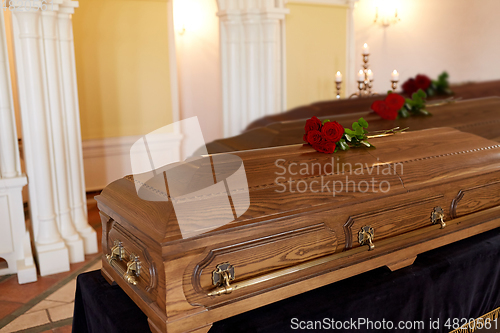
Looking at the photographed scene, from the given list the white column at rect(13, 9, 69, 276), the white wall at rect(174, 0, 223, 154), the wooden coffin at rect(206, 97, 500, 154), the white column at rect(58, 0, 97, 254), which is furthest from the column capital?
the white wall at rect(174, 0, 223, 154)

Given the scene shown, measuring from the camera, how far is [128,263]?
1495 mm

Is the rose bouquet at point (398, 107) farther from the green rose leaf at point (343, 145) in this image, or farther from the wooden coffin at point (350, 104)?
the green rose leaf at point (343, 145)

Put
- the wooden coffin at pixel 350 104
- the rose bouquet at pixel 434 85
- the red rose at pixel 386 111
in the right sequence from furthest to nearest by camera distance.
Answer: the rose bouquet at pixel 434 85 → the wooden coffin at pixel 350 104 → the red rose at pixel 386 111

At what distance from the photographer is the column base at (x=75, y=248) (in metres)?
3.62

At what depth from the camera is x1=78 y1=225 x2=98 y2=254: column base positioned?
378 centimetres

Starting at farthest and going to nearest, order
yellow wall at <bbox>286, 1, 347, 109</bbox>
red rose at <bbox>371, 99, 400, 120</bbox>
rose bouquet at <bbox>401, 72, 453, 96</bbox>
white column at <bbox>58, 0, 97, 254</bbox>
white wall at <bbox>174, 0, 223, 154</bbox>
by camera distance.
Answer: white wall at <bbox>174, 0, 223, 154</bbox> < yellow wall at <bbox>286, 1, 347, 109</bbox> < rose bouquet at <bbox>401, 72, 453, 96</bbox> < red rose at <bbox>371, 99, 400, 120</bbox> < white column at <bbox>58, 0, 97, 254</bbox>

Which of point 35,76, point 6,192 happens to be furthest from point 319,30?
point 6,192

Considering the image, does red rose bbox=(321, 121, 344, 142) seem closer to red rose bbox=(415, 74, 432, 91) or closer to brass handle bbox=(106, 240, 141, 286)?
brass handle bbox=(106, 240, 141, 286)

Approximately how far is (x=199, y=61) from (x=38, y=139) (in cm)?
425

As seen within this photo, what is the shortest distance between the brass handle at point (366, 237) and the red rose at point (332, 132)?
1.54 ft

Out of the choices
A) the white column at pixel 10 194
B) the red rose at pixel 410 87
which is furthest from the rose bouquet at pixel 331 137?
the red rose at pixel 410 87

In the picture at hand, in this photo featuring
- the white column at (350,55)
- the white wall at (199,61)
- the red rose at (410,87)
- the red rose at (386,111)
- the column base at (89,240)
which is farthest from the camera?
the white wall at (199,61)

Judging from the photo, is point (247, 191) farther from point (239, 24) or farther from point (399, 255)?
point (239, 24)

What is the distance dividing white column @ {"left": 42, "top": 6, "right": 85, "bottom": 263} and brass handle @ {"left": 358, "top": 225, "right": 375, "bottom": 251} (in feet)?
8.73
